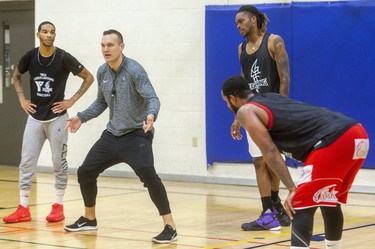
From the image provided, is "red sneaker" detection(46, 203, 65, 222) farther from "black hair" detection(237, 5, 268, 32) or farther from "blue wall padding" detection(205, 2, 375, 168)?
"blue wall padding" detection(205, 2, 375, 168)

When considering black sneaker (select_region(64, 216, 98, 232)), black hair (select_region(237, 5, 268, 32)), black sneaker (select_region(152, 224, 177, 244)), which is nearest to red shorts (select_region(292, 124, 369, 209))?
black sneaker (select_region(152, 224, 177, 244))

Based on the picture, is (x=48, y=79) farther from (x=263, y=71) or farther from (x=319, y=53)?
(x=319, y=53)

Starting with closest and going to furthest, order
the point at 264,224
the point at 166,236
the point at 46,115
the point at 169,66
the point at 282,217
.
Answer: the point at 166,236 → the point at 264,224 → the point at 282,217 → the point at 46,115 → the point at 169,66

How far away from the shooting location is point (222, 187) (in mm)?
11430

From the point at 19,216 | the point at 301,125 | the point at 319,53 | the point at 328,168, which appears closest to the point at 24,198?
the point at 19,216

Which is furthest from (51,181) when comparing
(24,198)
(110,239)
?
(110,239)

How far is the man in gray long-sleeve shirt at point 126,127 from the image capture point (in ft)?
23.4

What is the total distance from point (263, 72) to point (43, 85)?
6.92ft

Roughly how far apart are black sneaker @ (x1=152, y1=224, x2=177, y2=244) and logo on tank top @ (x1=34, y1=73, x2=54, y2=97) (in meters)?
1.93

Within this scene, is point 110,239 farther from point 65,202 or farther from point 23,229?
point 65,202

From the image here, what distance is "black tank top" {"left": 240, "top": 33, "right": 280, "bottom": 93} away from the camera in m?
7.85

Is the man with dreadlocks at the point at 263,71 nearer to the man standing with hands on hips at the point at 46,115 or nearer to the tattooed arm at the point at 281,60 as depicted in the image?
the tattooed arm at the point at 281,60

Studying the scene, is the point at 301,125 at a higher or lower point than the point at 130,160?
higher

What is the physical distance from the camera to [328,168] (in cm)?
524
